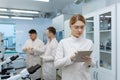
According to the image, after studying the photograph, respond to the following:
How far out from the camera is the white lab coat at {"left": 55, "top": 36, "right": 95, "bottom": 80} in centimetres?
173

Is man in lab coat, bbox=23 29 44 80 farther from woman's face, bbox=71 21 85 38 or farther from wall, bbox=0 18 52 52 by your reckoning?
wall, bbox=0 18 52 52

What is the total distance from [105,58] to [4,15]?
20.4 feet

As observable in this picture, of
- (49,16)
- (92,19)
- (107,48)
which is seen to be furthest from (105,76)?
(49,16)

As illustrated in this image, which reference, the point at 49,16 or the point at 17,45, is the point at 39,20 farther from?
the point at 17,45

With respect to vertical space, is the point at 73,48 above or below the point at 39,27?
below

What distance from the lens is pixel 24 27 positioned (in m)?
8.80

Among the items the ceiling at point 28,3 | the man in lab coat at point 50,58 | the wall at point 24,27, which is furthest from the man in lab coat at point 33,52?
the wall at point 24,27

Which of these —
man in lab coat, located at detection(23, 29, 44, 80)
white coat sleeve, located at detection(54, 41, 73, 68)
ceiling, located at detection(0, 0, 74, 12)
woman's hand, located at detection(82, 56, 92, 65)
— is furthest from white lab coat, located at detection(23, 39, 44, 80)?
ceiling, located at detection(0, 0, 74, 12)

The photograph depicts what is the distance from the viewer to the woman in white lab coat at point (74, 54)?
5.68 feet

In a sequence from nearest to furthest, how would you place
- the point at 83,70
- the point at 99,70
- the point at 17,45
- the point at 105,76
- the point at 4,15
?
the point at 83,70, the point at 105,76, the point at 99,70, the point at 4,15, the point at 17,45

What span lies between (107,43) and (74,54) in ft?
4.23

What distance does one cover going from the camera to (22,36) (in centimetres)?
870

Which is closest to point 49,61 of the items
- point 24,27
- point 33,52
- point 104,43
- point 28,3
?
point 33,52

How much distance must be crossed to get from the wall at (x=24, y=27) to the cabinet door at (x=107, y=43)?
6064 mm
